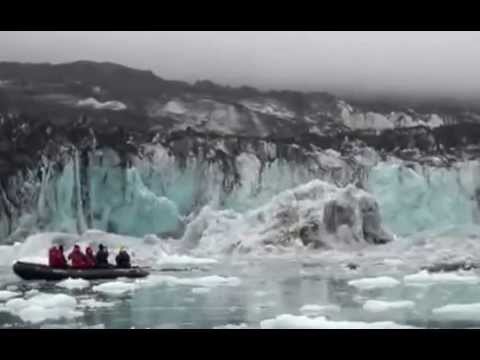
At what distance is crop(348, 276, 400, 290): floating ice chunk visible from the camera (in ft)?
19.9

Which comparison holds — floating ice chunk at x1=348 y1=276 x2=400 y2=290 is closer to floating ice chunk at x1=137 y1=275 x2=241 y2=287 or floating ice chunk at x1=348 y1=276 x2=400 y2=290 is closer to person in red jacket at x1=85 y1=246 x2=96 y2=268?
floating ice chunk at x1=137 y1=275 x2=241 y2=287

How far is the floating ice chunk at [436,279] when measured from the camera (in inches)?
241

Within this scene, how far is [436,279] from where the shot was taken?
6.14 meters

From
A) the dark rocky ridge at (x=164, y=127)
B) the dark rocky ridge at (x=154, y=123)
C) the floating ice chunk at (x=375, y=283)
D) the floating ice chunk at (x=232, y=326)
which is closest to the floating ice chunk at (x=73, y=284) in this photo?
the dark rocky ridge at (x=164, y=127)

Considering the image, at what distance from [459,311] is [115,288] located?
244 cm

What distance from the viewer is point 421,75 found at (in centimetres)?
650

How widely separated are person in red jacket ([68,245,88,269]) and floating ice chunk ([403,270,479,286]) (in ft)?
7.70

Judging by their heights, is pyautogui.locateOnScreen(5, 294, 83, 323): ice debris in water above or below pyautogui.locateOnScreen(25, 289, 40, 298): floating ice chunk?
below

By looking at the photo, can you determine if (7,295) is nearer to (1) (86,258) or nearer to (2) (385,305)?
(1) (86,258)

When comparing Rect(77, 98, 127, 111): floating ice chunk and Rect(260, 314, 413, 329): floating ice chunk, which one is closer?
Rect(260, 314, 413, 329): floating ice chunk

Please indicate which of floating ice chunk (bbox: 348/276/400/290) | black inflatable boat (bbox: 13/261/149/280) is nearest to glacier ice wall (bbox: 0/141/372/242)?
black inflatable boat (bbox: 13/261/149/280)

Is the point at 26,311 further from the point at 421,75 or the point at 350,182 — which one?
the point at 421,75

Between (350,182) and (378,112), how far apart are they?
62 cm
